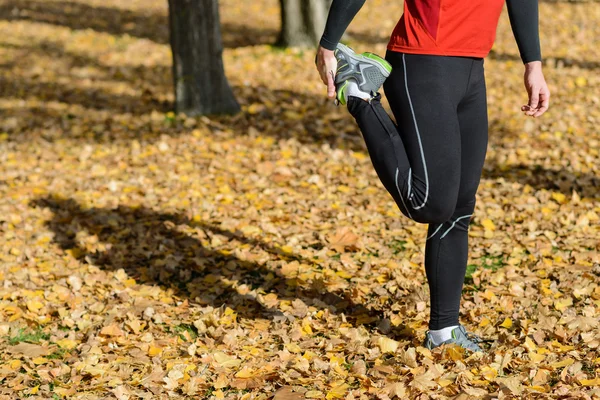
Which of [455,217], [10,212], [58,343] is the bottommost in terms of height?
[58,343]

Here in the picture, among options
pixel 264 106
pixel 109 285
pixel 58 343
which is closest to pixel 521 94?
pixel 264 106

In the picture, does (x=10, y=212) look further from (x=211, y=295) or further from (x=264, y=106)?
(x=264, y=106)

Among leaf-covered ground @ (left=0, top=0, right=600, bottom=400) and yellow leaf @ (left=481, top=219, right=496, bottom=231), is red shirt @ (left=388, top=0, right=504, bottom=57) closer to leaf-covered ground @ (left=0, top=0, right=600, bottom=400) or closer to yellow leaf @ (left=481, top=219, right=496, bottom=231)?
leaf-covered ground @ (left=0, top=0, right=600, bottom=400)

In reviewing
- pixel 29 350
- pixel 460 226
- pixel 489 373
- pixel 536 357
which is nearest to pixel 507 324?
pixel 536 357

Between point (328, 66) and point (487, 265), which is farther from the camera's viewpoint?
point (487, 265)

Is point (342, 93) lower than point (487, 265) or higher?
higher

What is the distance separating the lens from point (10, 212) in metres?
5.98

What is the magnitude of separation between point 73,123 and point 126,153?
1.52 metres

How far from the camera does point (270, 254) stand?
5.04 meters

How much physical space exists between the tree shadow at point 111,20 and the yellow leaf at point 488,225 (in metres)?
7.82

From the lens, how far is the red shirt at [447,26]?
2.81 m

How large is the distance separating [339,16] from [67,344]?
Answer: 2.36 metres

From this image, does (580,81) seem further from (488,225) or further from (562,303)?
(562,303)

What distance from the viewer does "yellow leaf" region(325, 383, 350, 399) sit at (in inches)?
126
